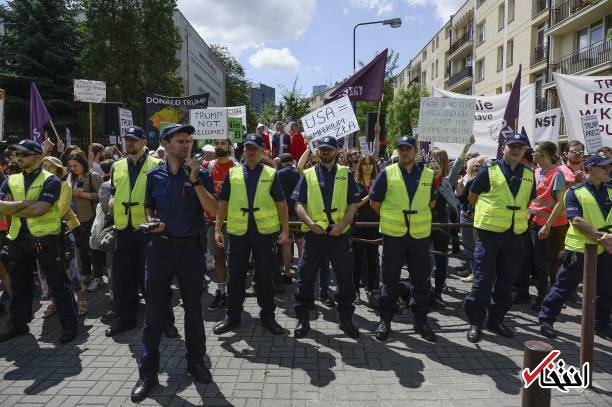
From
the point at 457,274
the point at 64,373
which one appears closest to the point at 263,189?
the point at 64,373

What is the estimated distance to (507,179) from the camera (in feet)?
16.2

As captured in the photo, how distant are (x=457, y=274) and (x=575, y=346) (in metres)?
3.31

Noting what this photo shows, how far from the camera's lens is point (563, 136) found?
86.3 feet

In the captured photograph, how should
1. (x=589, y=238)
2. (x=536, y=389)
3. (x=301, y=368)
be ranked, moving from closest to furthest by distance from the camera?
1. (x=536, y=389)
2. (x=301, y=368)
3. (x=589, y=238)

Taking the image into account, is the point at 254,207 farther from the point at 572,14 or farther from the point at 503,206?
the point at 572,14

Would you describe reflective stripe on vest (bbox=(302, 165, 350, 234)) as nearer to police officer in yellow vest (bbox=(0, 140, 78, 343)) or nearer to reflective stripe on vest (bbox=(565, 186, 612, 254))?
reflective stripe on vest (bbox=(565, 186, 612, 254))

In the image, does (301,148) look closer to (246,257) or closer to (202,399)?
(246,257)

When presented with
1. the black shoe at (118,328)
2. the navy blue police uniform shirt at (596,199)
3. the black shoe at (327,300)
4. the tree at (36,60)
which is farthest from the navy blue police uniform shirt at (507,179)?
Answer: the tree at (36,60)

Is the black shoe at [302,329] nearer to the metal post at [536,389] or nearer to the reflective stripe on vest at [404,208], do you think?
the reflective stripe on vest at [404,208]

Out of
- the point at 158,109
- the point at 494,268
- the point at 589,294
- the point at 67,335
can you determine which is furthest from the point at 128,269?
the point at 158,109

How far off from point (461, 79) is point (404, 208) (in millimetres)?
42978

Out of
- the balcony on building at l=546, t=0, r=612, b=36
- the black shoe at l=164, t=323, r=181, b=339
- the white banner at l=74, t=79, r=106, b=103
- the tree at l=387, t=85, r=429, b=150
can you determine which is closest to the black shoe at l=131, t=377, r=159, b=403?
the black shoe at l=164, t=323, r=181, b=339

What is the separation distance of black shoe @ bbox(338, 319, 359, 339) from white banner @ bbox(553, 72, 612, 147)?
16.3 feet

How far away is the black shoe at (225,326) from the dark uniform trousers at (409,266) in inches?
66.6
